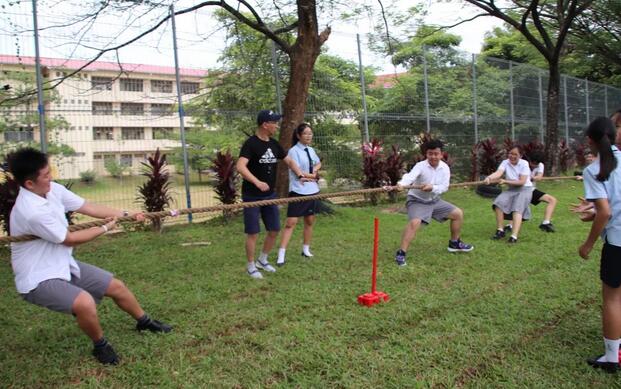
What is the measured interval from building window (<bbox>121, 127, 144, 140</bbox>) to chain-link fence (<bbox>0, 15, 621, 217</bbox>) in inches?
0.8

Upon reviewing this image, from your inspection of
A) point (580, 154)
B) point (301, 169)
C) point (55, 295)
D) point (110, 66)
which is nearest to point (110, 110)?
point (110, 66)

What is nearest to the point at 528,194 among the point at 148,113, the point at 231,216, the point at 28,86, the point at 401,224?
the point at 401,224

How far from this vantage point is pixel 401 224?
341 inches

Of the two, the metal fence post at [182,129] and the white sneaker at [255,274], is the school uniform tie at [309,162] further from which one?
the metal fence post at [182,129]

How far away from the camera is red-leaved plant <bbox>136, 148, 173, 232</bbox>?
818 cm

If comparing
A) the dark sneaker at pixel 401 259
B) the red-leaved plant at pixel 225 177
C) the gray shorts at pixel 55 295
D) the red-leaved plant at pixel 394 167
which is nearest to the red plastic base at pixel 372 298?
the dark sneaker at pixel 401 259

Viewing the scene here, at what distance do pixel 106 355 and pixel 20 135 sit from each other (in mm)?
5269

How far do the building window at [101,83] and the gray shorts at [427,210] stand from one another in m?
5.50

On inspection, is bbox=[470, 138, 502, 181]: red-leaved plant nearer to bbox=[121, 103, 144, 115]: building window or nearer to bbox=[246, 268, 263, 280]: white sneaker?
bbox=[121, 103, 144, 115]: building window

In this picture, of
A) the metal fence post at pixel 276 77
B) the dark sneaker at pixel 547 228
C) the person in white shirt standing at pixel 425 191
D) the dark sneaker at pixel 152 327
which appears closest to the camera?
the dark sneaker at pixel 152 327

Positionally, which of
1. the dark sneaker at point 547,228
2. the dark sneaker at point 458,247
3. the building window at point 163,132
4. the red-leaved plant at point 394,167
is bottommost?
the dark sneaker at point 458,247

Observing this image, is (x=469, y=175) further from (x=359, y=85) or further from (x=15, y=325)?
(x=15, y=325)

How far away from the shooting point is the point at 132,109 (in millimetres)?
8445

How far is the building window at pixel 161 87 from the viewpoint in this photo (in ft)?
28.9
